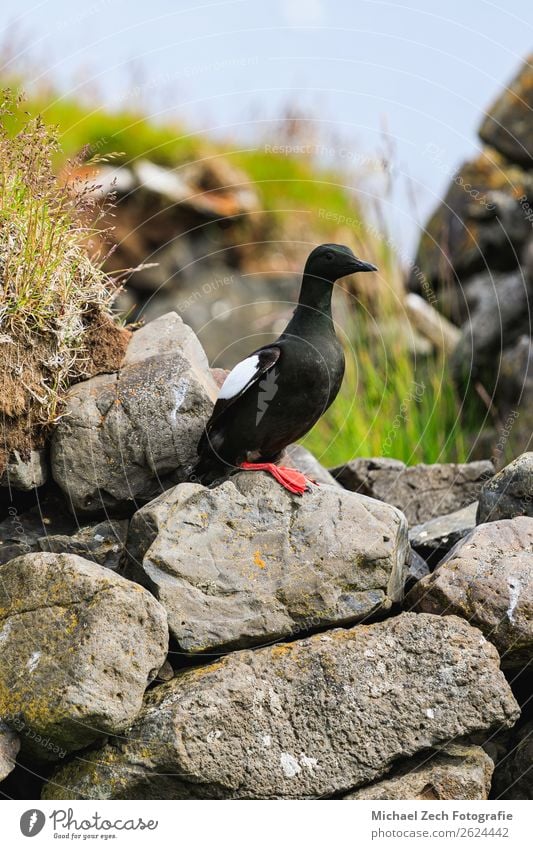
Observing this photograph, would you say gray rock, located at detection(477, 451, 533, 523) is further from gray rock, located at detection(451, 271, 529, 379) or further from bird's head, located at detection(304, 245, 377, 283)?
gray rock, located at detection(451, 271, 529, 379)

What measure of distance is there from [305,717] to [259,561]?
907 mm

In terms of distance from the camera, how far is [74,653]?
4863 millimetres

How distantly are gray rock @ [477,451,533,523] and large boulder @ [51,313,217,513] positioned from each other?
191 cm

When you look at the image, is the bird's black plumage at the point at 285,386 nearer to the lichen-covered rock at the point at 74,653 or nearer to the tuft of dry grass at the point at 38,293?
the tuft of dry grass at the point at 38,293

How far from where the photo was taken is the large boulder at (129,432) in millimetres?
6148

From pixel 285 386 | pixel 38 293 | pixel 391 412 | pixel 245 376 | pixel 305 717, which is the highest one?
pixel 38 293

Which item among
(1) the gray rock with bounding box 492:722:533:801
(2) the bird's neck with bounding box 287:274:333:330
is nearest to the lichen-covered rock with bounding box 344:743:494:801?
(1) the gray rock with bounding box 492:722:533:801

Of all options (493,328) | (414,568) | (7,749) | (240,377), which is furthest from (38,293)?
(493,328)

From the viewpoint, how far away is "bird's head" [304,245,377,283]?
20.5 ft

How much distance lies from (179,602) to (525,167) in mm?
10007

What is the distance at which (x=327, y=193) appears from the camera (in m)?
22.2

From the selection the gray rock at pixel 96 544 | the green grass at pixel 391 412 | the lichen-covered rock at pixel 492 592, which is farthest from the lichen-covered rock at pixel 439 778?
Result: the green grass at pixel 391 412

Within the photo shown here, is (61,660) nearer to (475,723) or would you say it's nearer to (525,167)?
(475,723)

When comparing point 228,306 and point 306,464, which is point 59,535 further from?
point 228,306
